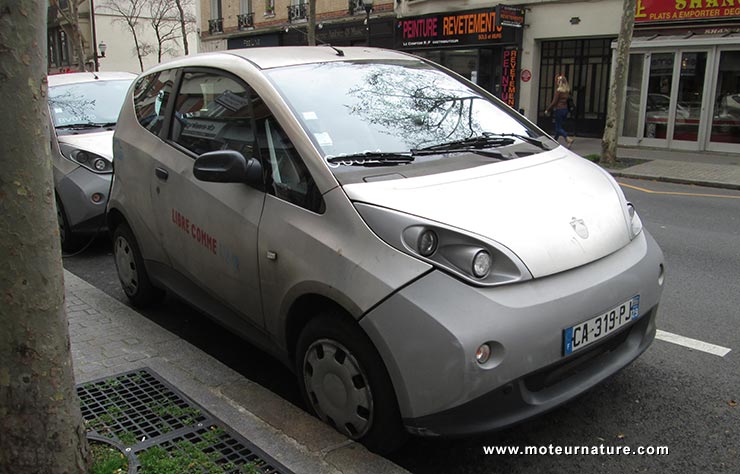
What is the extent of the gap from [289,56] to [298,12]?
→ 2621 centimetres

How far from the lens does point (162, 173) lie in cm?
418

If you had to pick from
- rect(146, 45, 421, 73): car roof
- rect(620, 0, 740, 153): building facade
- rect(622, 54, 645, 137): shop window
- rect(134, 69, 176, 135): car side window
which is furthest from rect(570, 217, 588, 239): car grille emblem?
rect(622, 54, 645, 137): shop window

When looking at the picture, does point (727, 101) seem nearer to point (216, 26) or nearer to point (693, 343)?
point (693, 343)

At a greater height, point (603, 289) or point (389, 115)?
point (389, 115)

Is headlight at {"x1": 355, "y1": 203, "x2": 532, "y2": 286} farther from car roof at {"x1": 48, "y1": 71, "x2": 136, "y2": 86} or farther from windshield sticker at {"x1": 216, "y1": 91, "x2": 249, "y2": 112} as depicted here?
car roof at {"x1": 48, "y1": 71, "x2": 136, "y2": 86}

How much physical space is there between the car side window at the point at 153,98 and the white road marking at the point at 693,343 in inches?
141

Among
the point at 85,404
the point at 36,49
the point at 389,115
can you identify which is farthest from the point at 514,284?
the point at 85,404

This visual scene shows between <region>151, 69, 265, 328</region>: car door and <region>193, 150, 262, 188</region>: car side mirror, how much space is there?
0.37ft

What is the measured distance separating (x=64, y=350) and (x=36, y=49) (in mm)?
1038

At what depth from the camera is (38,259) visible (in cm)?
224

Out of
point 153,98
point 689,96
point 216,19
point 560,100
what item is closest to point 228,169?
point 153,98

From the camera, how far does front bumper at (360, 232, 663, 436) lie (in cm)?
254

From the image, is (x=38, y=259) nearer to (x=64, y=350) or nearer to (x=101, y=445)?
(x=64, y=350)

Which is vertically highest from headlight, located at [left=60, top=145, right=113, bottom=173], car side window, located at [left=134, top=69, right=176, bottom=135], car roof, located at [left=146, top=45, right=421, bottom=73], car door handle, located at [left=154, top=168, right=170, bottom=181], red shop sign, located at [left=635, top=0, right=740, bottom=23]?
red shop sign, located at [left=635, top=0, right=740, bottom=23]
